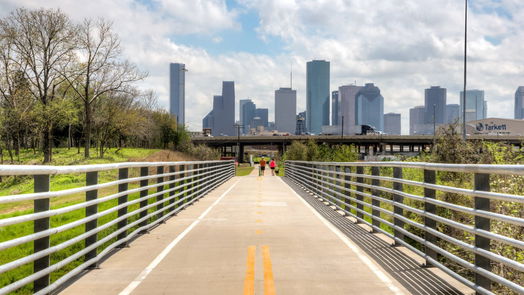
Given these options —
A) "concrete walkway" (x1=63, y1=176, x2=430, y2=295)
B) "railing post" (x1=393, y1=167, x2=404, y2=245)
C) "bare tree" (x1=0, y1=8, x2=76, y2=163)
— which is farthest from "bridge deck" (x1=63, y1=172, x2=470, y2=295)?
"bare tree" (x1=0, y1=8, x2=76, y2=163)

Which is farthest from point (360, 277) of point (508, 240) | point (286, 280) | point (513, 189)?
point (513, 189)

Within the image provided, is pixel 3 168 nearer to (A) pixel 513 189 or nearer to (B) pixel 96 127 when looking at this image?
(A) pixel 513 189

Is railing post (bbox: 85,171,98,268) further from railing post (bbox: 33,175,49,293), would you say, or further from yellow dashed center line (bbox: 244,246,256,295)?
yellow dashed center line (bbox: 244,246,256,295)

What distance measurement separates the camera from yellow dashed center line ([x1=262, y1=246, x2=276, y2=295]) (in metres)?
6.52

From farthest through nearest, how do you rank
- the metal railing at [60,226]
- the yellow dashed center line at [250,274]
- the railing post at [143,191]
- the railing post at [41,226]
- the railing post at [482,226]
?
the railing post at [143,191], the yellow dashed center line at [250,274], the railing post at [41,226], the railing post at [482,226], the metal railing at [60,226]

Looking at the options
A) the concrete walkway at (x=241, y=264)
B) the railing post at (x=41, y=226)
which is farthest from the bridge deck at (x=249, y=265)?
the railing post at (x=41, y=226)

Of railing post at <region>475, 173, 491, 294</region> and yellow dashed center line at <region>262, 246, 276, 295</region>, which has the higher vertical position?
railing post at <region>475, 173, 491, 294</region>

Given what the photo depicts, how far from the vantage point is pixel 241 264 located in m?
8.02

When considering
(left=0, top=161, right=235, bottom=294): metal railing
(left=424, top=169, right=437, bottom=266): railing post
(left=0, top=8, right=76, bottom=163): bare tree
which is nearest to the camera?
(left=0, top=161, right=235, bottom=294): metal railing

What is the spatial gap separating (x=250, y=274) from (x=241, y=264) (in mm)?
703

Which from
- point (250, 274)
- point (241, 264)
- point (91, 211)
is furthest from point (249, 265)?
point (91, 211)

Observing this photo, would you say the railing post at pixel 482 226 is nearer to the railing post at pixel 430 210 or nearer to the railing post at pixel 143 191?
the railing post at pixel 430 210

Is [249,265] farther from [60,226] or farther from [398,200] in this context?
[398,200]

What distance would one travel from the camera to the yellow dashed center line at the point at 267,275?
652 centimetres
